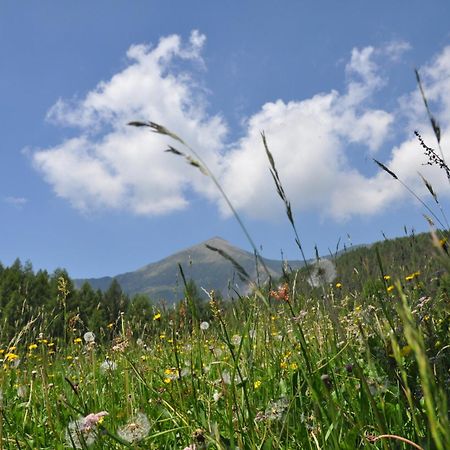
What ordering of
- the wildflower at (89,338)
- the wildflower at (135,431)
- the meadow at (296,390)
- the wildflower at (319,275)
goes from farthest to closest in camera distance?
the wildflower at (89,338) < the wildflower at (135,431) < the wildflower at (319,275) < the meadow at (296,390)

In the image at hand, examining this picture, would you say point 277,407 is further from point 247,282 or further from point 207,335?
point 207,335

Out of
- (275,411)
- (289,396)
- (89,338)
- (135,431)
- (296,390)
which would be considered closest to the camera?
(135,431)

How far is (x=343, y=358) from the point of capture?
3.09 meters

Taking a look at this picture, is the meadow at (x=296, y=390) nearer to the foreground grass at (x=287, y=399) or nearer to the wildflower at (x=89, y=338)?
the foreground grass at (x=287, y=399)

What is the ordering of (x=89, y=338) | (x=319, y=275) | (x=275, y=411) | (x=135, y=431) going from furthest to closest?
(x=89, y=338), (x=275, y=411), (x=135, y=431), (x=319, y=275)

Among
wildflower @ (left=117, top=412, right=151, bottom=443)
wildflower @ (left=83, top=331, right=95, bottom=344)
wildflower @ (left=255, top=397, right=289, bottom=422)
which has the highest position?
wildflower @ (left=83, top=331, right=95, bottom=344)

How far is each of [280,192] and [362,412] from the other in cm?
94

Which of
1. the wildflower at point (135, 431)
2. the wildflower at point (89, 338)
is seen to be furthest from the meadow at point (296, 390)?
the wildflower at point (89, 338)

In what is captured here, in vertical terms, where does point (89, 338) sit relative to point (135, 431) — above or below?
above

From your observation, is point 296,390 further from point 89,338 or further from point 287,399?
point 89,338

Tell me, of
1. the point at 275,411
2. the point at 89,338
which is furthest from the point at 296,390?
the point at 89,338

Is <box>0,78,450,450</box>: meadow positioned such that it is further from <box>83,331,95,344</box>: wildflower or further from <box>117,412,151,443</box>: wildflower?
<box>83,331,95,344</box>: wildflower

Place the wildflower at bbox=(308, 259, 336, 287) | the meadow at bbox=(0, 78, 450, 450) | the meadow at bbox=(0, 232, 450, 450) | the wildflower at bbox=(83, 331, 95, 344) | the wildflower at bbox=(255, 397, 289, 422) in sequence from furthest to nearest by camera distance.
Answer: the wildflower at bbox=(83, 331, 95, 344) < the wildflower at bbox=(255, 397, 289, 422) < the wildflower at bbox=(308, 259, 336, 287) < the meadow at bbox=(0, 232, 450, 450) < the meadow at bbox=(0, 78, 450, 450)

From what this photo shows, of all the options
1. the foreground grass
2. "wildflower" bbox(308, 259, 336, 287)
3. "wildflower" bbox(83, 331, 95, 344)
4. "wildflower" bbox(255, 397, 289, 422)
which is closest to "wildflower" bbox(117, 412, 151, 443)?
the foreground grass
